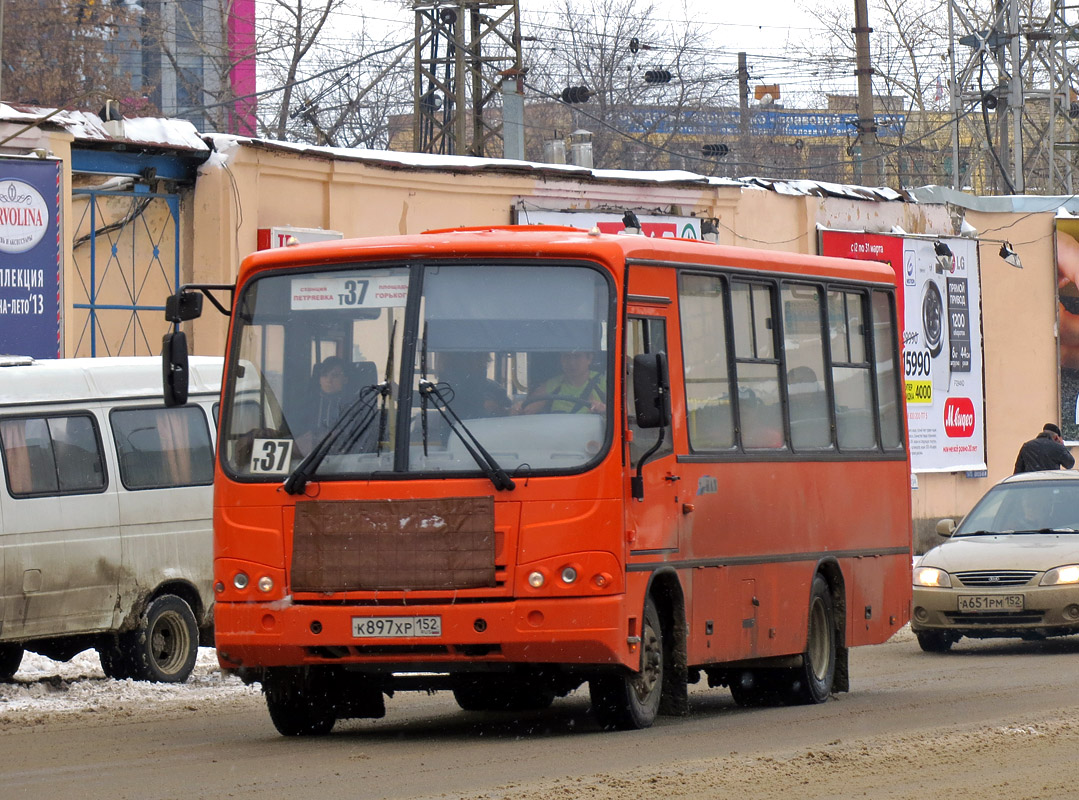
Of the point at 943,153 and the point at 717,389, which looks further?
the point at 943,153

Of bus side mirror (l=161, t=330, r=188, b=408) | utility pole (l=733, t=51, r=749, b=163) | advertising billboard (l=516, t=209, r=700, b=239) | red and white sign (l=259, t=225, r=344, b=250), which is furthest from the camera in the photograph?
utility pole (l=733, t=51, r=749, b=163)

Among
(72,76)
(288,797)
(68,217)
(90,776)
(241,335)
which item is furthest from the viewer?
(72,76)

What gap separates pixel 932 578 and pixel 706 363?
6491 millimetres

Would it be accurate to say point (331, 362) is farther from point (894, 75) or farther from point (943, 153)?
point (943, 153)

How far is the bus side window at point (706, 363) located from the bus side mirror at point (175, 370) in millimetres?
2679

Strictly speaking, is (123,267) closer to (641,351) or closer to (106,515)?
(106,515)

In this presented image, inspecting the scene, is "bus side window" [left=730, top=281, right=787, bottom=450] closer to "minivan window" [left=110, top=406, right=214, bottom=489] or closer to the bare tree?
"minivan window" [left=110, top=406, right=214, bottom=489]

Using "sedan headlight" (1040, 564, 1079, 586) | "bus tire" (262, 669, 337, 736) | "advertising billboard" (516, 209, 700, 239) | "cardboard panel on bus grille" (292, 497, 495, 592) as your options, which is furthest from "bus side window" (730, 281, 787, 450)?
"advertising billboard" (516, 209, 700, 239)

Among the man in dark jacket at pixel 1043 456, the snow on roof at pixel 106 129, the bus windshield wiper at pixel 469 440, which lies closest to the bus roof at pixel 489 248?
the bus windshield wiper at pixel 469 440

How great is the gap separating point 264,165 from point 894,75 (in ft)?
143

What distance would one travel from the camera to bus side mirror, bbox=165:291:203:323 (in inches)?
404

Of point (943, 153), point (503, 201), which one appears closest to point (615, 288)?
point (503, 201)

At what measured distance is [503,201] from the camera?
23297 millimetres

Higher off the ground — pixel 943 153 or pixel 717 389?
pixel 943 153
